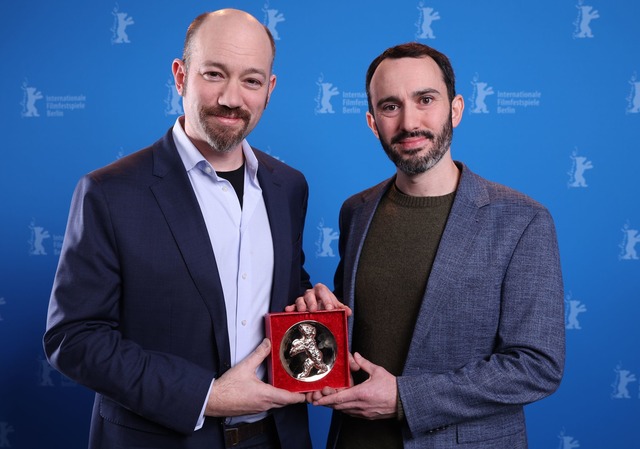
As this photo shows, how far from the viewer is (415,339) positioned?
2.07 meters

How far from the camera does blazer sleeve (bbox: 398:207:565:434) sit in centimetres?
199

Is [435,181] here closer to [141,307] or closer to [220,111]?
[220,111]

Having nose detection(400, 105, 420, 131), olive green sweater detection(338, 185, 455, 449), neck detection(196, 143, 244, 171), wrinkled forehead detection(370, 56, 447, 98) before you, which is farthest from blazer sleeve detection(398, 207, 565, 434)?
neck detection(196, 143, 244, 171)

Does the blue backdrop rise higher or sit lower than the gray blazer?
higher

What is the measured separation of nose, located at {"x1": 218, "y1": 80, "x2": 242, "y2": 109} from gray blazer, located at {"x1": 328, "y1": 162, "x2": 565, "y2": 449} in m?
0.80

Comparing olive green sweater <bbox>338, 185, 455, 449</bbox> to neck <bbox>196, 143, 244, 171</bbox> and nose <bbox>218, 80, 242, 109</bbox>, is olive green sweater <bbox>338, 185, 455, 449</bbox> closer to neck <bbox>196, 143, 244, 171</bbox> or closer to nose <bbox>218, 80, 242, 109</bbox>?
neck <bbox>196, 143, 244, 171</bbox>

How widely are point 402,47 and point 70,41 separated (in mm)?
2127

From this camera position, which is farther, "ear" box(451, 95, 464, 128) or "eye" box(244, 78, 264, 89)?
"ear" box(451, 95, 464, 128)

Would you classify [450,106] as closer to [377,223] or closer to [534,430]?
[377,223]

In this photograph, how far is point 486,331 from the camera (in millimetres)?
2090

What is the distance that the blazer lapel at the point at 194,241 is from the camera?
2031 millimetres

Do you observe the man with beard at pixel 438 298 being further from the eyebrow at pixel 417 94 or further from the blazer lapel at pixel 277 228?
the blazer lapel at pixel 277 228

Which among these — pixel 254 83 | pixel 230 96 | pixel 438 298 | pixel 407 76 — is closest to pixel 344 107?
pixel 407 76

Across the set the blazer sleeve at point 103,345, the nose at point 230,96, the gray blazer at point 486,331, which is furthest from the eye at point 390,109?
the blazer sleeve at point 103,345
